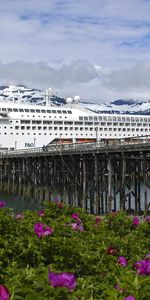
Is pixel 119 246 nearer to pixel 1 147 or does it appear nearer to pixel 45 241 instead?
pixel 45 241

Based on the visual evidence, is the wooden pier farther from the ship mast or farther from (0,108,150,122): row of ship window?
the ship mast

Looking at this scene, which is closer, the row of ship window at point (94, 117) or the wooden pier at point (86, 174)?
the wooden pier at point (86, 174)

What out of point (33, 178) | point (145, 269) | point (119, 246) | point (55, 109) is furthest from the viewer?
point (55, 109)

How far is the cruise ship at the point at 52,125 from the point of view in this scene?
334 ft

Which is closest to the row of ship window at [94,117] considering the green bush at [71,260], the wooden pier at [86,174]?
the wooden pier at [86,174]

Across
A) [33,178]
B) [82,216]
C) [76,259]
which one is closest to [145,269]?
A: [76,259]

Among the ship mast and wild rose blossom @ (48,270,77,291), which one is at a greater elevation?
the ship mast

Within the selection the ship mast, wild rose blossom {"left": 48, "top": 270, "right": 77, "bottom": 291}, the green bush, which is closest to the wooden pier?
the green bush

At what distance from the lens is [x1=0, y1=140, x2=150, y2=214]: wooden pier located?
35.2 meters

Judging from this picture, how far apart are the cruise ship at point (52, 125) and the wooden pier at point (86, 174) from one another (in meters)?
29.1

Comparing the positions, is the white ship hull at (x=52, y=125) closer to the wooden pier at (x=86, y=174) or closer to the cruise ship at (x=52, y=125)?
the cruise ship at (x=52, y=125)

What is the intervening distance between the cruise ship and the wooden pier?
29132 millimetres

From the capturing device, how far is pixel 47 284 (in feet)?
15.9

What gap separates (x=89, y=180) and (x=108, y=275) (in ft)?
121
